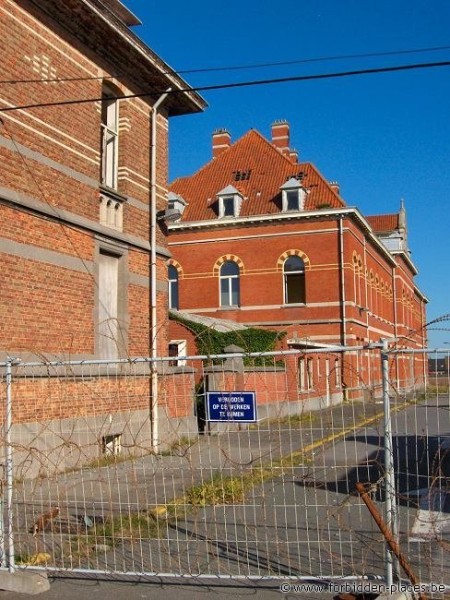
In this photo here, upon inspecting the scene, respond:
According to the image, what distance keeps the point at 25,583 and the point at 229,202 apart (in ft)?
108

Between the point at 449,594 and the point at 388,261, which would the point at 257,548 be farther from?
the point at 388,261

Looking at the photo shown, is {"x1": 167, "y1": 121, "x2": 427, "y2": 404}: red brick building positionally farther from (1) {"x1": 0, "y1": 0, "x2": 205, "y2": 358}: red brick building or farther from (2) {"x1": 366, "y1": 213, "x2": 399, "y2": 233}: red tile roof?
(2) {"x1": 366, "y1": 213, "x2": 399, "y2": 233}: red tile roof

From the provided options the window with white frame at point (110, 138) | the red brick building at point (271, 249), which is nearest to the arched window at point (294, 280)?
the red brick building at point (271, 249)

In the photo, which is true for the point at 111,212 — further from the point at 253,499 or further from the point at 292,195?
the point at 292,195

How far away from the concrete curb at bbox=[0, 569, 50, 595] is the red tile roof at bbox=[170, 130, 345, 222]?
3165 cm

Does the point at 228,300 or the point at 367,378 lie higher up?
the point at 228,300

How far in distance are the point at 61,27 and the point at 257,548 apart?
35.2 feet

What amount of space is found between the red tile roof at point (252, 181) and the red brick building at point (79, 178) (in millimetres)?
20034

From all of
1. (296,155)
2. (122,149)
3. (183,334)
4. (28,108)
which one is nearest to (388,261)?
(296,155)

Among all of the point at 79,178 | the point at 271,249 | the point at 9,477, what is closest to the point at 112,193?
the point at 79,178

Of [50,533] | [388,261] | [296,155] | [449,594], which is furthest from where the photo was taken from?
[388,261]

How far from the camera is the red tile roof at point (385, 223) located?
202ft

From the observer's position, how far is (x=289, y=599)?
546cm

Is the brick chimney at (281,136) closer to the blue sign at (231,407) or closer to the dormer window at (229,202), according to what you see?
the dormer window at (229,202)
